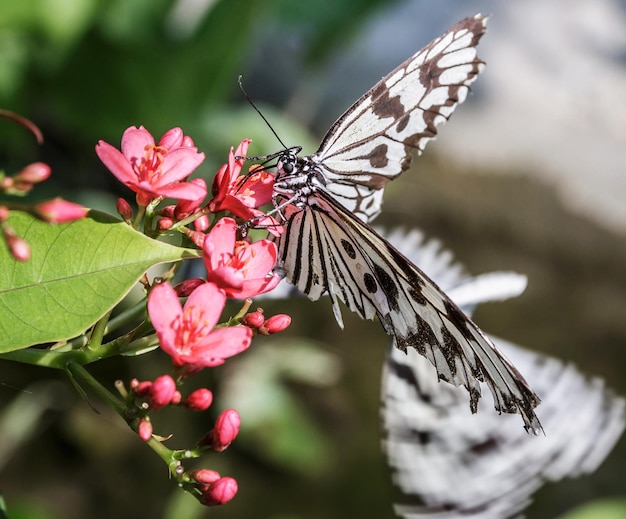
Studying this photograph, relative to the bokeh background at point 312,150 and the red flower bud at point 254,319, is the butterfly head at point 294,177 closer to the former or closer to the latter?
the red flower bud at point 254,319

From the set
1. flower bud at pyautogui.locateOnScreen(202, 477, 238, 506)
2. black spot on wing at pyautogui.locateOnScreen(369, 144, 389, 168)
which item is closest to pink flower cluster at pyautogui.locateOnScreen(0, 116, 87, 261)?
flower bud at pyautogui.locateOnScreen(202, 477, 238, 506)

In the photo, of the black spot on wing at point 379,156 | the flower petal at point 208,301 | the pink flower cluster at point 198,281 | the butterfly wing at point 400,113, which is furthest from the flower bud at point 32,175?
the black spot on wing at point 379,156

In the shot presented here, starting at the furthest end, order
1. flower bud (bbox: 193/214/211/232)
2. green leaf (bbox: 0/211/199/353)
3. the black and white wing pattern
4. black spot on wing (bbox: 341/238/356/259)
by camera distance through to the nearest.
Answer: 1. the black and white wing pattern
2. black spot on wing (bbox: 341/238/356/259)
3. flower bud (bbox: 193/214/211/232)
4. green leaf (bbox: 0/211/199/353)

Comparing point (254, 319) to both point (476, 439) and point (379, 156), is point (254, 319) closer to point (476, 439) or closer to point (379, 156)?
point (379, 156)

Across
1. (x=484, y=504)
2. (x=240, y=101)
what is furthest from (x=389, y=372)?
(x=240, y=101)

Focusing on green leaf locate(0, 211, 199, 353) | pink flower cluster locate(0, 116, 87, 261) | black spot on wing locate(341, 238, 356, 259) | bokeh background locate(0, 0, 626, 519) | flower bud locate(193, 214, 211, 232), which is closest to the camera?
pink flower cluster locate(0, 116, 87, 261)

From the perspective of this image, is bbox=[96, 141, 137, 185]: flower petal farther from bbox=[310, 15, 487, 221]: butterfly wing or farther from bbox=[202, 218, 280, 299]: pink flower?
bbox=[310, 15, 487, 221]: butterfly wing
